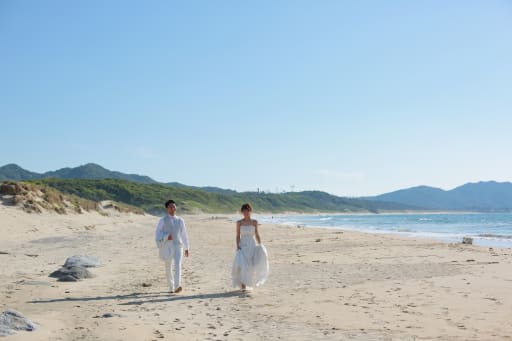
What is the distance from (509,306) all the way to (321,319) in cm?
327

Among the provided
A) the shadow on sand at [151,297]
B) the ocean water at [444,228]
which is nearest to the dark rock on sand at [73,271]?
the shadow on sand at [151,297]

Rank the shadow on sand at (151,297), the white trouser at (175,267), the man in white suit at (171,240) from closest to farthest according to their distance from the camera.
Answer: the shadow on sand at (151,297)
the white trouser at (175,267)
the man in white suit at (171,240)

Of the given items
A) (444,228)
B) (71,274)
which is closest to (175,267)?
(71,274)

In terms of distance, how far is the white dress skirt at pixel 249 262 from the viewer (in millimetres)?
10500

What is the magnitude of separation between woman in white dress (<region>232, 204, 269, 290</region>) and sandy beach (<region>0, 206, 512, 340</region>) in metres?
0.32

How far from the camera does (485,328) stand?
22.7ft

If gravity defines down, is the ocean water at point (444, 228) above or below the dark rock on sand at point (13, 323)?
below

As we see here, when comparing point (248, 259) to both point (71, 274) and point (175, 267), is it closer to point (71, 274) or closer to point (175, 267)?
point (175, 267)

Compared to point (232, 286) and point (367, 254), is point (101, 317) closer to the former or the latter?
point (232, 286)

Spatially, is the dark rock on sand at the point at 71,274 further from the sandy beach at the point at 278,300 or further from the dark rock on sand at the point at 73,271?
the sandy beach at the point at 278,300

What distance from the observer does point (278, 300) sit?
949cm

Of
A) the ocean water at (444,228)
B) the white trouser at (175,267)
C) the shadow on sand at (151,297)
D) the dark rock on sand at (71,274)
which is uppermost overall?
the white trouser at (175,267)

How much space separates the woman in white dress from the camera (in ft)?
34.4

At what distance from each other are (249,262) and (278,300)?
4.69 feet
